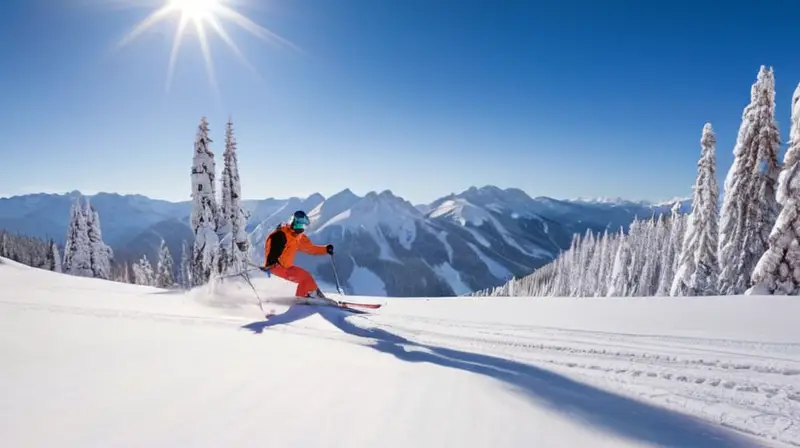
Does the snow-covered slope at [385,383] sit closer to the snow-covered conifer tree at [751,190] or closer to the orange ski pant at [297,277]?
the orange ski pant at [297,277]

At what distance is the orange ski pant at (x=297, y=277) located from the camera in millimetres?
8555

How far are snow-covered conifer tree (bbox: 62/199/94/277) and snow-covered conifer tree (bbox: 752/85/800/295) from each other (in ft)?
164

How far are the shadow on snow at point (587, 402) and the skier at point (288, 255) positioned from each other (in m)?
3.38

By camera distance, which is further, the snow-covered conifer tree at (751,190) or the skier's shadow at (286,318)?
the snow-covered conifer tree at (751,190)

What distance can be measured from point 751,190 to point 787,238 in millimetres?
6606

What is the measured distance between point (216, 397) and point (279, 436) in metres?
0.70

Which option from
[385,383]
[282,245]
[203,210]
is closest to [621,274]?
[203,210]

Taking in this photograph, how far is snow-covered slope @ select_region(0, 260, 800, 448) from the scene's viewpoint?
219 centimetres

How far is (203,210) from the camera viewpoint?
2473 centimetres

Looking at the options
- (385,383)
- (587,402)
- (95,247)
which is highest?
(95,247)

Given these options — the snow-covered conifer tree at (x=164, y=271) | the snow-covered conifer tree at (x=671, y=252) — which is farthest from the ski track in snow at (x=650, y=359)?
the snow-covered conifer tree at (x=164, y=271)

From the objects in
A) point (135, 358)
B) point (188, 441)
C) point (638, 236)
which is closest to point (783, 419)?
point (188, 441)

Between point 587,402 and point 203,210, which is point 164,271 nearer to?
point 203,210

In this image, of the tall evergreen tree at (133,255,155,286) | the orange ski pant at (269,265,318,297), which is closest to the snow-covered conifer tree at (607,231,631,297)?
the orange ski pant at (269,265,318,297)
